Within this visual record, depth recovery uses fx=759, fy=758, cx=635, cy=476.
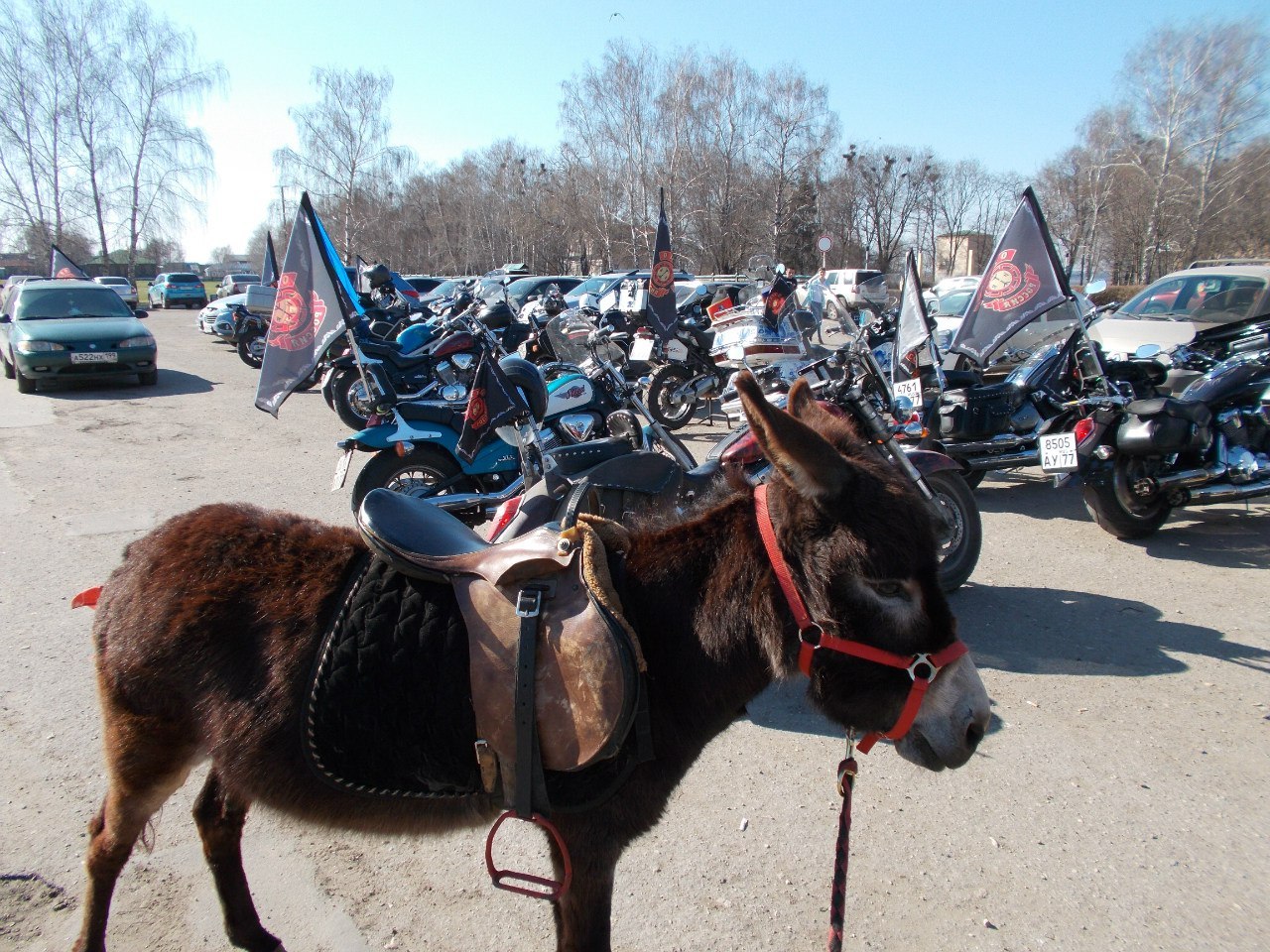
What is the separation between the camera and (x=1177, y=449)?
19.2 feet

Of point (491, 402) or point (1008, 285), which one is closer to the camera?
point (491, 402)

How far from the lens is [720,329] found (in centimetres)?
1003

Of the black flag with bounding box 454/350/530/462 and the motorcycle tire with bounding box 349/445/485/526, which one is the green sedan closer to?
the motorcycle tire with bounding box 349/445/485/526

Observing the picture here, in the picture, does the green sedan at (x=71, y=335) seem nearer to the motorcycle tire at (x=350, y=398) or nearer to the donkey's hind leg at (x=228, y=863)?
the motorcycle tire at (x=350, y=398)

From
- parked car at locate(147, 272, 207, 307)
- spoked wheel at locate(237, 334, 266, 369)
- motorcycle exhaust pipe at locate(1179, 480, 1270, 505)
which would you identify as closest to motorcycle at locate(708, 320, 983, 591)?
motorcycle exhaust pipe at locate(1179, 480, 1270, 505)

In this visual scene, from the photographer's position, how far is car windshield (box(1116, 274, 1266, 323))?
9562mm

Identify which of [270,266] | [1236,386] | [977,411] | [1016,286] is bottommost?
[977,411]

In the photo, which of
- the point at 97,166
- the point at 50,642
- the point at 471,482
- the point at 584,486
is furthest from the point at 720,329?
the point at 97,166

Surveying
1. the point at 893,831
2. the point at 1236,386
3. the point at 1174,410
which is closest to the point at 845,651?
the point at 893,831

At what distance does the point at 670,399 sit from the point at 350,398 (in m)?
4.67

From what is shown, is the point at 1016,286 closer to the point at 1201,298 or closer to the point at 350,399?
the point at 1201,298

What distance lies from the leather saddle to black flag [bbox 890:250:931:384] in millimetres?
4497

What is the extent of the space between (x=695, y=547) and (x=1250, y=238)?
4649cm

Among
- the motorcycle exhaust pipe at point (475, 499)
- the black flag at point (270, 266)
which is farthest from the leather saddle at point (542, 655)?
the black flag at point (270, 266)
